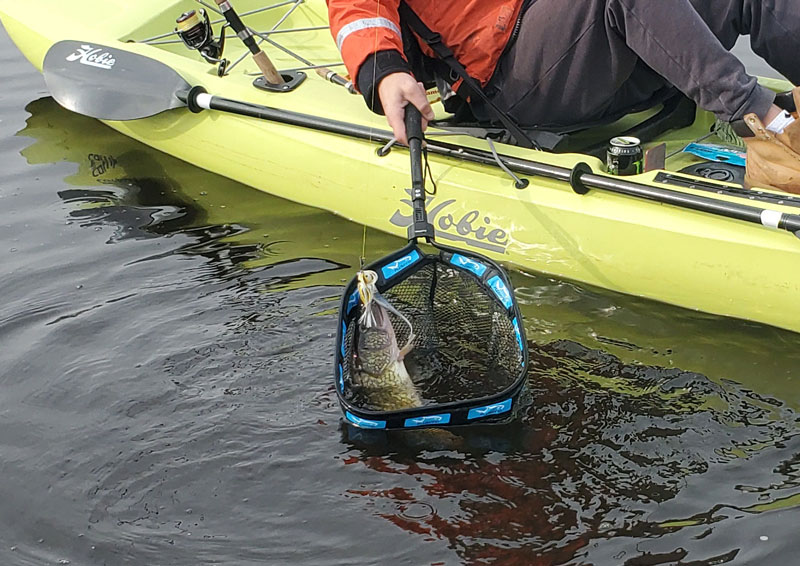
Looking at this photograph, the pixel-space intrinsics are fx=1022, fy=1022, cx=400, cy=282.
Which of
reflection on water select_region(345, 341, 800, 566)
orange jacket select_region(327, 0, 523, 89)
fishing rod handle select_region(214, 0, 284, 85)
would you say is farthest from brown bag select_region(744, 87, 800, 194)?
fishing rod handle select_region(214, 0, 284, 85)

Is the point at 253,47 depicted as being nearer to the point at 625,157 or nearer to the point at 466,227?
the point at 466,227

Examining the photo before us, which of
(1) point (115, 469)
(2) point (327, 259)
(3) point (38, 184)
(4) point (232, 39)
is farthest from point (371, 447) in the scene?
(4) point (232, 39)

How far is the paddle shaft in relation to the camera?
9.05 feet

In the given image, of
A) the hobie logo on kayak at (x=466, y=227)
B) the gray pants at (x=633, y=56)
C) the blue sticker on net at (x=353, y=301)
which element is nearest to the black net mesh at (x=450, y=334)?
the blue sticker on net at (x=353, y=301)

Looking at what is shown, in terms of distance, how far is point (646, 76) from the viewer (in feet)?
10.8

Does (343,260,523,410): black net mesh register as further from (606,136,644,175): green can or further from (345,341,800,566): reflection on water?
(606,136,644,175): green can

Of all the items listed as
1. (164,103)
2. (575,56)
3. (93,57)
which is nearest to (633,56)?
(575,56)

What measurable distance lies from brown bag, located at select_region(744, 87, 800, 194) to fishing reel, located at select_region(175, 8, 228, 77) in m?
2.08

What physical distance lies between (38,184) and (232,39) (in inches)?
45.2

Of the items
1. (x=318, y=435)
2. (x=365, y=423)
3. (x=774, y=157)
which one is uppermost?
(x=774, y=157)

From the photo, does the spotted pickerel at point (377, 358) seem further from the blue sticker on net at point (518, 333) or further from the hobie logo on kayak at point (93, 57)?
the hobie logo on kayak at point (93, 57)

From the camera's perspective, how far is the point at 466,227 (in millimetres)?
3297

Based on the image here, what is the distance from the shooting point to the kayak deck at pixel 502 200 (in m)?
2.88

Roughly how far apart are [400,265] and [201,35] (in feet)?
5.65
